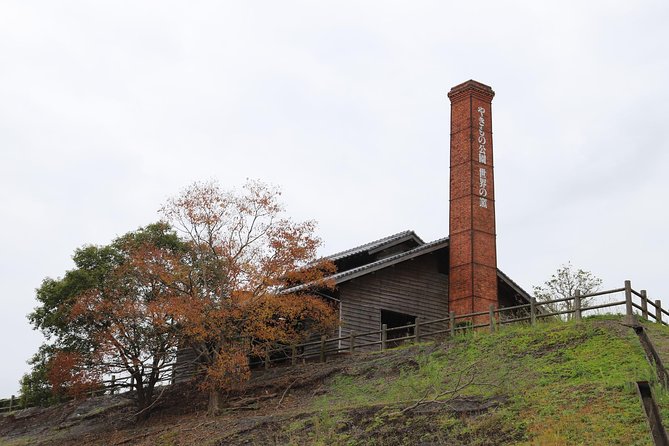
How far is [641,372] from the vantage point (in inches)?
850

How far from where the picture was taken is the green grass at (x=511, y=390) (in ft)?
64.1

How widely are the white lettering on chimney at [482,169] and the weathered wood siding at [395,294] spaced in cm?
325

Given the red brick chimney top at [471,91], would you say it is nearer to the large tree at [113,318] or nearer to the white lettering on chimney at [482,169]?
the white lettering on chimney at [482,169]

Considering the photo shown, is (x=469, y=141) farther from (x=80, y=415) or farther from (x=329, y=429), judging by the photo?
(x=80, y=415)

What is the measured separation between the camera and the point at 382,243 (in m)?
37.0

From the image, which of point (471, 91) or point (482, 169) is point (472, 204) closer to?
point (482, 169)

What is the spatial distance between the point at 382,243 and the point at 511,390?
14.8m

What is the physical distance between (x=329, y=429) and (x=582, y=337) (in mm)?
8072

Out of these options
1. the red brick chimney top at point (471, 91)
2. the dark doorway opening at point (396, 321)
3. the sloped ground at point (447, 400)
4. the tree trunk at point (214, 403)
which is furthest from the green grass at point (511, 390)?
the red brick chimney top at point (471, 91)

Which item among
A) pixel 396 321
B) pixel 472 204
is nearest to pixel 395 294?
pixel 396 321

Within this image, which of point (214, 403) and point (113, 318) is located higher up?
point (113, 318)

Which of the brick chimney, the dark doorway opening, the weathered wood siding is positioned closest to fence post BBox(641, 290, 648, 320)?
the brick chimney

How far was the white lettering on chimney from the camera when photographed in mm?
36188

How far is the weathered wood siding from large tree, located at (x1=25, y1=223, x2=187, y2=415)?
7.02 m
